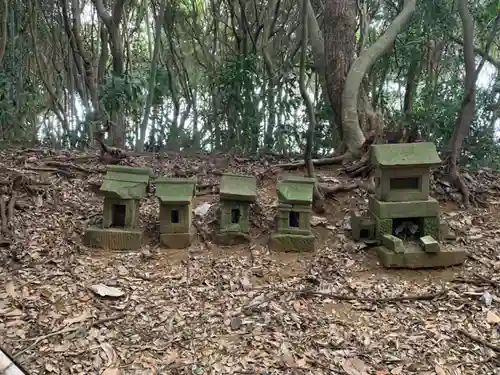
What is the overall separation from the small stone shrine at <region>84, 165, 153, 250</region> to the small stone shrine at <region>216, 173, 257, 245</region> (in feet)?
1.96

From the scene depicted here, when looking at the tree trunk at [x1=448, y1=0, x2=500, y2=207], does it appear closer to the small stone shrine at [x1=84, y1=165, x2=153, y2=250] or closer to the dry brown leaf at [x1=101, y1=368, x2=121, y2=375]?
the small stone shrine at [x1=84, y1=165, x2=153, y2=250]

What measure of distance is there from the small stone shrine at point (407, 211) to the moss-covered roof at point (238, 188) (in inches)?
36.4

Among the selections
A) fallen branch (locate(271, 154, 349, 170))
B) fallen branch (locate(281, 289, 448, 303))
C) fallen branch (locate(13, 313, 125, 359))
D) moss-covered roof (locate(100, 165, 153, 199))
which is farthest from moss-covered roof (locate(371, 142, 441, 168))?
fallen branch (locate(13, 313, 125, 359))

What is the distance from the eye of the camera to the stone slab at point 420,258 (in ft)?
11.4

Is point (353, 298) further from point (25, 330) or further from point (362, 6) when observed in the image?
point (362, 6)

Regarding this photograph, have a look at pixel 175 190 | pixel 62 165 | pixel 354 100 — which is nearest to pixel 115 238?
pixel 175 190

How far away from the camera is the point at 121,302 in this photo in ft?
10.1

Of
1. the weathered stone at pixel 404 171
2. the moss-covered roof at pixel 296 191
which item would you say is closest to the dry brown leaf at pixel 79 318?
the moss-covered roof at pixel 296 191

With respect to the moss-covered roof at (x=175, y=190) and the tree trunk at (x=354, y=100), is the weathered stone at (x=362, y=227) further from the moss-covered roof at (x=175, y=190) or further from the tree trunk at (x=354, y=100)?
the tree trunk at (x=354, y=100)

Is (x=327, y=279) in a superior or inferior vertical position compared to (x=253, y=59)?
inferior

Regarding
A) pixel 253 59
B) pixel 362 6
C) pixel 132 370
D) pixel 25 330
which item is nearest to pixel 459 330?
pixel 132 370

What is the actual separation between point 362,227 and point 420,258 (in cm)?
50

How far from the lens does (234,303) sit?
10.3ft

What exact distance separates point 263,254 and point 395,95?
772 centimetres
